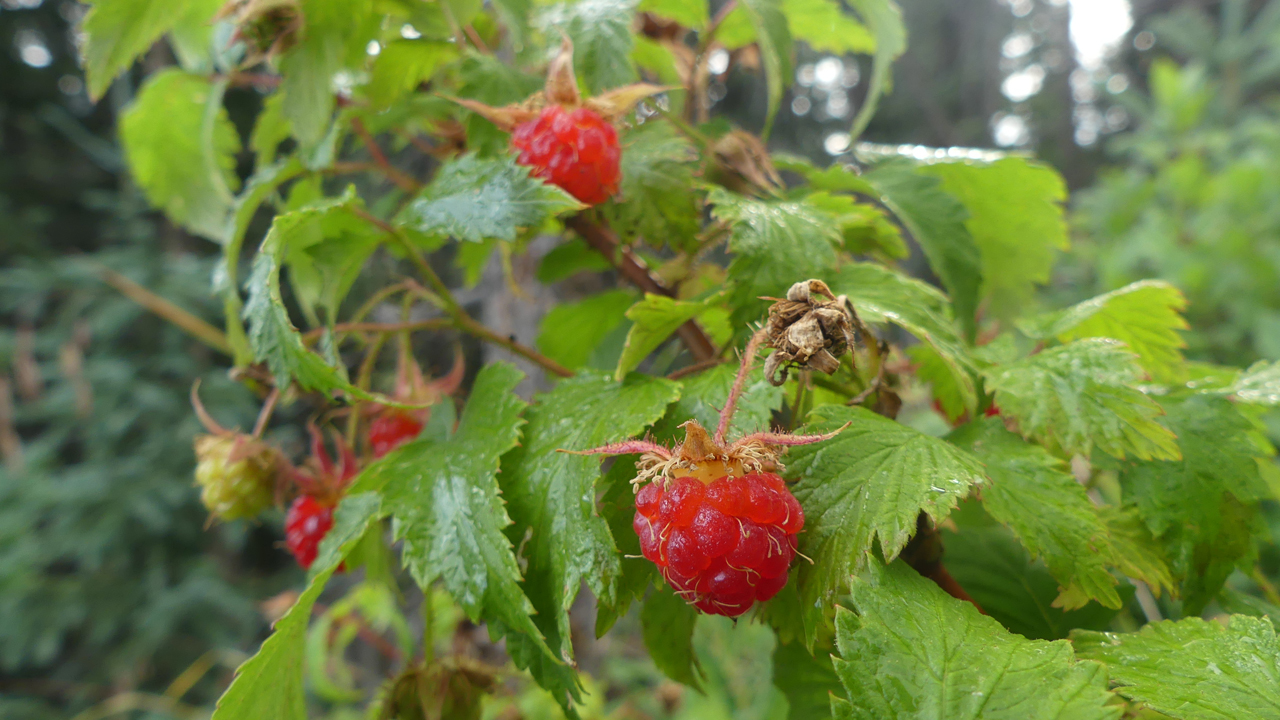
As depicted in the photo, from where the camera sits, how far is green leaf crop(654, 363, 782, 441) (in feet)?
1.15

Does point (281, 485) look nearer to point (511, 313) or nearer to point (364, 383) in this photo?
point (364, 383)

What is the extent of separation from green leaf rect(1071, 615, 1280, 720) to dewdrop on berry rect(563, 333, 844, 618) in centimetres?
16

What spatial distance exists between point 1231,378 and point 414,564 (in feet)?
1.72

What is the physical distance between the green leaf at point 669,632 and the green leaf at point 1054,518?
8.2 inches

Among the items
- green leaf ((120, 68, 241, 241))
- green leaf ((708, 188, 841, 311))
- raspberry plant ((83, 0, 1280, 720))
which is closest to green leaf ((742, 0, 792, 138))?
raspberry plant ((83, 0, 1280, 720))

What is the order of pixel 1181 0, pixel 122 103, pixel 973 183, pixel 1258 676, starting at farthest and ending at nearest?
pixel 1181 0 → pixel 122 103 → pixel 973 183 → pixel 1258 676

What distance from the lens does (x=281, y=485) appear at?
59 cm

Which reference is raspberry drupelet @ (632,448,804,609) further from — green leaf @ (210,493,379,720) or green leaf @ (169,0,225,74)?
green leaf @ (169,0,225,74)

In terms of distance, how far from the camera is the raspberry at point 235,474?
0.56 meters

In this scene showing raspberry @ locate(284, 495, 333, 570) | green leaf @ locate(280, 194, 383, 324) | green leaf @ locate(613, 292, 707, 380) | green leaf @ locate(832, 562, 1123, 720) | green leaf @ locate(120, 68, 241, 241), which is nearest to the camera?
green leaf @ locate(832, 562, 1123, 720)

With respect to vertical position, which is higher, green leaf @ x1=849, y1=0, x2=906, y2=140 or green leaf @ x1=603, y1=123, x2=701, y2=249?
green leaf @ x1=849, y1=0, x2=906, y2=140

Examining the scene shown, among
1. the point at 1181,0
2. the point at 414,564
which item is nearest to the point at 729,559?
the point at 414,564

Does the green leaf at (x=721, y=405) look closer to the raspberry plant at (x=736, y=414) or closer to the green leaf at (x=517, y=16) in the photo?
the raspberry plant at (x=736, y=414)

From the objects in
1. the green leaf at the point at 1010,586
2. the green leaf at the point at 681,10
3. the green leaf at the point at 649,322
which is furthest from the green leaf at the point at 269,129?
the green leaf at the point at 1010,586
